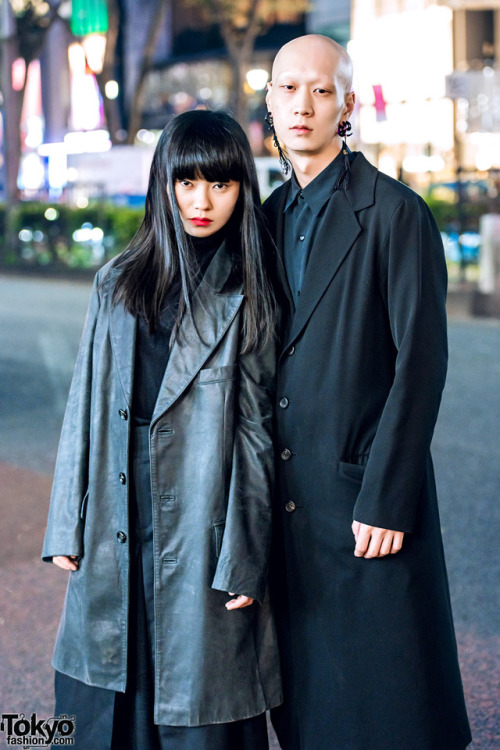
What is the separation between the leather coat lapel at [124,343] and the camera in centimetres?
258

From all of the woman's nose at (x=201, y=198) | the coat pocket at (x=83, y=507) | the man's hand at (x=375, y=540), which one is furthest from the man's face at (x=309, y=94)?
the coat pocket at (x=83, y=507)

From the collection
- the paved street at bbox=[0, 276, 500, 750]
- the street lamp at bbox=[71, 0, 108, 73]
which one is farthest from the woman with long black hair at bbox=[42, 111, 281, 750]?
the street lamp at bbox=[71, 0, 108, 73]

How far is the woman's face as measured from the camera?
2551mm

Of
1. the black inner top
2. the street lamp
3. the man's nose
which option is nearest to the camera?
the man's nose

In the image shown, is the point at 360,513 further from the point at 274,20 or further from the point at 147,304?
the point at 274,20

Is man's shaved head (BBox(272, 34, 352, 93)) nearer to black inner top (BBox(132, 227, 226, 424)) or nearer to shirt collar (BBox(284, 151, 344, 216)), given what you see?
shirt collar (BBox(284, 151, 344, 216))

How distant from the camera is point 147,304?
2600 millimetres

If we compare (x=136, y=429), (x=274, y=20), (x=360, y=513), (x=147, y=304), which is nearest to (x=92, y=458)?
(x=136, y=429)

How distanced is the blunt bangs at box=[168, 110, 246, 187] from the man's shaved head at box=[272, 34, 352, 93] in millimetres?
214

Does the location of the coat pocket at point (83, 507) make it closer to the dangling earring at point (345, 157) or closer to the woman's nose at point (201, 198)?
the woman's nose at point (201, 198)

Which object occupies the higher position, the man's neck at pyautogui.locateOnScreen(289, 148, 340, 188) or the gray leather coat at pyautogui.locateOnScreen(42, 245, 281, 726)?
the man's neck at pyautogui.locateOnScreen(289, 148, 340, 188)

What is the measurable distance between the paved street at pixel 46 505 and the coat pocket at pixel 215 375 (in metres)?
1.61

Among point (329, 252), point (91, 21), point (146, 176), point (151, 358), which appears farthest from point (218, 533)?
point (91, 21)

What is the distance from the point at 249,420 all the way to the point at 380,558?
0.47 meters
